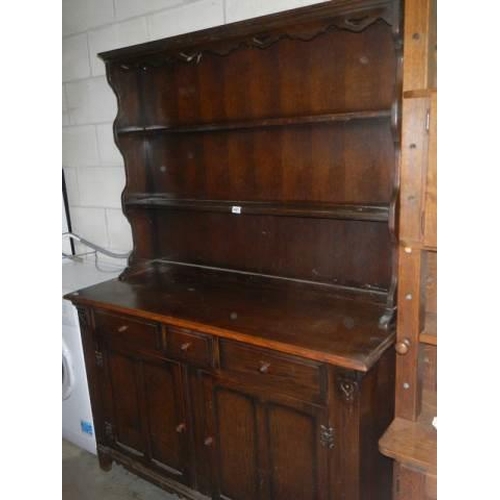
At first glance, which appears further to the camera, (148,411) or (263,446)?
(148,411)

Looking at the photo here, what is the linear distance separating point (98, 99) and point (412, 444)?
225 centimetres

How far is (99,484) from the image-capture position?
2213 mm

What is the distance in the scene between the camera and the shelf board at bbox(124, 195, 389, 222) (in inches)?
61.6

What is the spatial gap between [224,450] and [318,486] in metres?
0.39

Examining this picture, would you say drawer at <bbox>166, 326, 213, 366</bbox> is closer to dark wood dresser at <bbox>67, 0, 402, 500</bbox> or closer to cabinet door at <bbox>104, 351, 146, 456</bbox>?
dark wood dresser at <bbox>67, 0, 402, 500</bbox>

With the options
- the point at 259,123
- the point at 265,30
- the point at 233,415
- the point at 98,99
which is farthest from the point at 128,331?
the point at 98,99

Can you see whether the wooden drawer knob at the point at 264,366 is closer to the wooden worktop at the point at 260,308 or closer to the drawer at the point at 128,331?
the wooden worktop at the point at 260,308

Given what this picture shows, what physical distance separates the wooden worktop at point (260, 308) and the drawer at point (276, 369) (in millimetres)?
47

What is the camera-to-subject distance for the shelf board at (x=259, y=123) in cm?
156

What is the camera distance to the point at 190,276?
7.20ft

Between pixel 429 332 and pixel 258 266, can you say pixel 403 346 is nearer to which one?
pixel 429 332

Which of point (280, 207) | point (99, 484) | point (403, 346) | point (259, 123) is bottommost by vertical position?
point (99, 484)

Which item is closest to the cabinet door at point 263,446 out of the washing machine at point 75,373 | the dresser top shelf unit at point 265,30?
the washing machine at point 75,373
